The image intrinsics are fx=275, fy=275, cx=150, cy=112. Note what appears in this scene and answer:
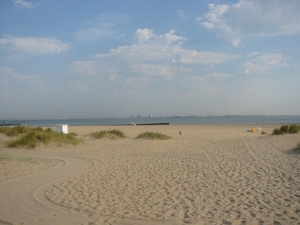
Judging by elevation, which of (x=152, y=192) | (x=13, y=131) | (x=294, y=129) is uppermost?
(x=13, y=131)

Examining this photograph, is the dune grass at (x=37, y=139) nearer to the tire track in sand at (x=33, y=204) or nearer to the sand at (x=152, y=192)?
the sand at (x=152, y=192)

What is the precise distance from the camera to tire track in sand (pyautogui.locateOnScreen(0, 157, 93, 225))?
473 centimetres

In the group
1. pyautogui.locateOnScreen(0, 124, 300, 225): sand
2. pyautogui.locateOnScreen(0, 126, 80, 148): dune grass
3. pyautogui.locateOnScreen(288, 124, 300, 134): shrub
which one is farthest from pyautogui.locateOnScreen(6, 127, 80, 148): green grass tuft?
pyautogui.locateOnScreen(288, 124, 300, 134): shrub

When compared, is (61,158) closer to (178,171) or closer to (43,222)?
(178,171)

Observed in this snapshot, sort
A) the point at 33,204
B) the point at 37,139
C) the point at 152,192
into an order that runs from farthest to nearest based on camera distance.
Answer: the point at 37,139 → the point at 152,192 → the point at 33,204

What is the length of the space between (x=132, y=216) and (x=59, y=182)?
11.1 feet

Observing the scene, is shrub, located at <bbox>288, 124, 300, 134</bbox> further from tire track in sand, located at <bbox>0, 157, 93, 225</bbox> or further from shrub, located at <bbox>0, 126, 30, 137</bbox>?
shrub, located at <bbox>0, 126, 30, 137</bbox>

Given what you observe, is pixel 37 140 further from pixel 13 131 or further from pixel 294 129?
pixel 294 129

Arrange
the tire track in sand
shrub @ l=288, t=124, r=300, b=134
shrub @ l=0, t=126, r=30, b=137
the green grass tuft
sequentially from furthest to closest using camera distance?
shrub @ l=288, t=124, r=300, b=134
shrub @ l=0, t=126, r=30, b=137
the green grass tuft
the tire track in sand

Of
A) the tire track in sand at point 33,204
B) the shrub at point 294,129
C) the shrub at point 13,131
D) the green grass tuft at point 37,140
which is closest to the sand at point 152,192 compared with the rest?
the tire track in sand at point 33,204

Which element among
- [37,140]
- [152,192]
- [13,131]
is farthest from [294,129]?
[13,131]

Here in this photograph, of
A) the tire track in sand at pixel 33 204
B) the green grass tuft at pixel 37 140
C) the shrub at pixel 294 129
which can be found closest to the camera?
the tire track in sand at pixel 33 204

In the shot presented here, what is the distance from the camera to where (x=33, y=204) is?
220 inches

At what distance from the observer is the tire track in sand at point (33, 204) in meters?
4.73
